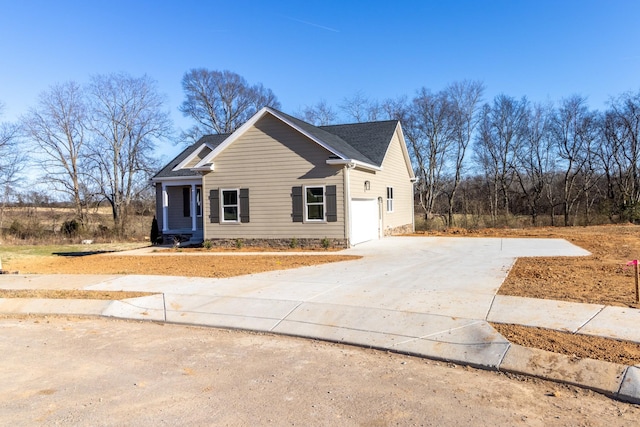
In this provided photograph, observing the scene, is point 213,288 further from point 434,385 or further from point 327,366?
point 434,385

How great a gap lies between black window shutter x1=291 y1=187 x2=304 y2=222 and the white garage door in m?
2.05

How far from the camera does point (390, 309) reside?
6977mm

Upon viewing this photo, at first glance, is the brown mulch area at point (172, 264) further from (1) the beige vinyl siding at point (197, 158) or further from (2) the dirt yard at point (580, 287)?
(1) the beige vinyl siding at point (197, 158)

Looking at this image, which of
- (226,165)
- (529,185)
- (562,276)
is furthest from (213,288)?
(529,185)

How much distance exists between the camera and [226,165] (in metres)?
18.1

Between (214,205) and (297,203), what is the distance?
368cm

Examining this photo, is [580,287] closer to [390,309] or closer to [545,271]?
[545,271]

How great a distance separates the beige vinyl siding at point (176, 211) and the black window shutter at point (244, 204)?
583 cm

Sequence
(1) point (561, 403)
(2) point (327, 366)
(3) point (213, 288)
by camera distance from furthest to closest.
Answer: (3) point (213, 288)
(2) point (327, 366)
(1) point (561, 403)

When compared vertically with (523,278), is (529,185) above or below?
above

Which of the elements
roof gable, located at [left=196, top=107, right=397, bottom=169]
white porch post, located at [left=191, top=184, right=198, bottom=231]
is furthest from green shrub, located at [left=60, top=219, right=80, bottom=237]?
roof gable, located at [left=196, top=107, right=397, bottom=169]

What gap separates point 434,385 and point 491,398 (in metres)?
0.54

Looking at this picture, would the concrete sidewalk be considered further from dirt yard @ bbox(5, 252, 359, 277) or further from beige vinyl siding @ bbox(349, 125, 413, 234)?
beige vinyl siding @ bbox(349, 125, 413, 234)

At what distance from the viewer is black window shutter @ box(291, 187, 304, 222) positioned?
17.2 meters
